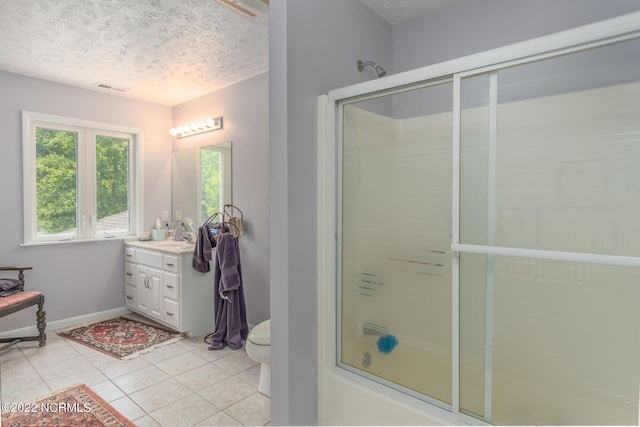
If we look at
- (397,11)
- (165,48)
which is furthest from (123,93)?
(397,11)

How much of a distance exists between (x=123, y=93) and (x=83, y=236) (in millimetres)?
1619

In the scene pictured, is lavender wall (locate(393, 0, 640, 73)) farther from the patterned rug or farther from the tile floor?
the patterned rug

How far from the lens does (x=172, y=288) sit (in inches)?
127

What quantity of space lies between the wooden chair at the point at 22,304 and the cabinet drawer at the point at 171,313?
99cm

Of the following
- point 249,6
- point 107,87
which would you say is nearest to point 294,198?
point 249,6

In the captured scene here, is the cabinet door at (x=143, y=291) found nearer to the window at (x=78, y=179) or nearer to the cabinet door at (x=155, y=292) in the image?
the cabinet door at (x=155, y=292)

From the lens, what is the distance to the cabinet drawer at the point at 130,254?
374 cm

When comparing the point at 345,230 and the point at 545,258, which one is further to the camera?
the point at 345,230

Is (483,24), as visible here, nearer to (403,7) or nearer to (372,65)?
(403,7)

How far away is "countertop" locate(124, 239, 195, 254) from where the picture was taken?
3262mm

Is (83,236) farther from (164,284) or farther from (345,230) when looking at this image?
(345,230)

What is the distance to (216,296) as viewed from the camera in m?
3.12

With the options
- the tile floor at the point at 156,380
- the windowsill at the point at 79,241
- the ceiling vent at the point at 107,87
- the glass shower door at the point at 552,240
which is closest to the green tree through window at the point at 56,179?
the windowsill at the point at 79,241

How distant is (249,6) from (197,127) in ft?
6.66
